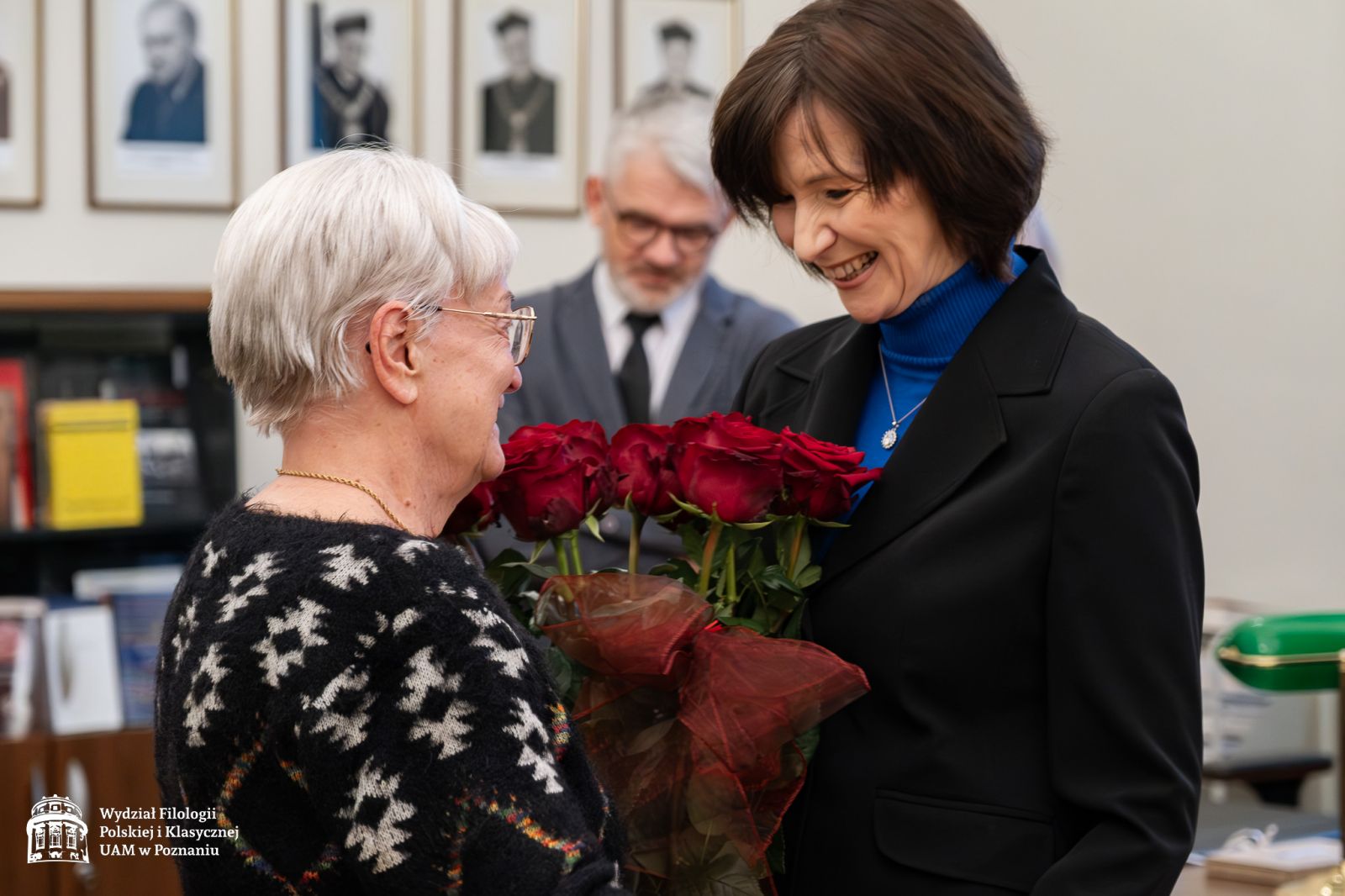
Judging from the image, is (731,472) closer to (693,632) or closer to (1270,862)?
(693,632)

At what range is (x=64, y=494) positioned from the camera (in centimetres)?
355

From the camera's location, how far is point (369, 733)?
43.8 inches

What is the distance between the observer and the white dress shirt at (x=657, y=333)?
3.07 metres

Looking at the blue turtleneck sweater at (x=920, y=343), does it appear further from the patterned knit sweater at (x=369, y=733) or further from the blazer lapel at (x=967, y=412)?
the patterned knit sweater at (x=369, y=733)

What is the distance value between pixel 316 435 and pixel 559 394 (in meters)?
1.67

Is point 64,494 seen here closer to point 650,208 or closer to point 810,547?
point 650,208

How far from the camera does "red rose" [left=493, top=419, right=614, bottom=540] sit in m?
1.35

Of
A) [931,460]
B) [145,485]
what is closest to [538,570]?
[931,460]

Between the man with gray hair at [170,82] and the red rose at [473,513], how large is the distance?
9.61ft

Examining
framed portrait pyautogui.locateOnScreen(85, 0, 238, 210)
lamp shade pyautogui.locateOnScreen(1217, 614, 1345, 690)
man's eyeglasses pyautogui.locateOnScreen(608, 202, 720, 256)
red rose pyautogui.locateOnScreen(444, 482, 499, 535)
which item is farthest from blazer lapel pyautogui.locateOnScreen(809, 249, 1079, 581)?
framed portrait pyautogui.locateOnScreen(85, 0, 238, 210)

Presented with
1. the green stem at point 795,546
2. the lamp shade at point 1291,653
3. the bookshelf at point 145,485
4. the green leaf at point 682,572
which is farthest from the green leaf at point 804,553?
the bookshelf at point 145,485

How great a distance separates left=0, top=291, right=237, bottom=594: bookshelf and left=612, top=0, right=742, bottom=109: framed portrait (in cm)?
157

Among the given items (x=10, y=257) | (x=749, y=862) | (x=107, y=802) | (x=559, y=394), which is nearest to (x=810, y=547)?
(x=749, y=862)

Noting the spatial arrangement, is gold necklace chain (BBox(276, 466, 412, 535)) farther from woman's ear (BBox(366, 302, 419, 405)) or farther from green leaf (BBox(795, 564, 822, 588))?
green leaf (BBox(795, 564, 822, 588))
